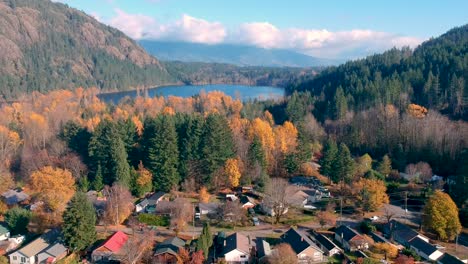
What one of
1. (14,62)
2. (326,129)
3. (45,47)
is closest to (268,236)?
(326,129)

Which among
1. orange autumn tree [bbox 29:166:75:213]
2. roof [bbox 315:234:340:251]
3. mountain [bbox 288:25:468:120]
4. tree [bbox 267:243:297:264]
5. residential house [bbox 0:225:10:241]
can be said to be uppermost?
mountain [bbox 288:25:468:120]

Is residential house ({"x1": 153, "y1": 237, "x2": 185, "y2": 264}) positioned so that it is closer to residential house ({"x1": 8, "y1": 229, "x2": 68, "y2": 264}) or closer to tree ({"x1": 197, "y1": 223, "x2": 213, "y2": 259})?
tree ({"x1": 197, "y1": 223, "x2": 213, "y2": 259})

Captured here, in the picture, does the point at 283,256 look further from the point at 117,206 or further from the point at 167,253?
the point at 117,206

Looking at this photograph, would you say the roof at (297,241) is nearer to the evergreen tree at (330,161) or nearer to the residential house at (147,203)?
the residential house at (147,203)

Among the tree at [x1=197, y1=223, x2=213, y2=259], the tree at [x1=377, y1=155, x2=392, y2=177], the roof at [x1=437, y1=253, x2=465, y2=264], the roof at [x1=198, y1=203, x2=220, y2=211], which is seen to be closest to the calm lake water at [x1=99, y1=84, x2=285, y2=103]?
the tree at [x1=377, y1=155, x2=392, y2=177]

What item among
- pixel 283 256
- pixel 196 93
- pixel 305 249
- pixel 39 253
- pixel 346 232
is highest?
pixel 196 93

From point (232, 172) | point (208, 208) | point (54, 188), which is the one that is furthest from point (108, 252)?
point (232, 172)
